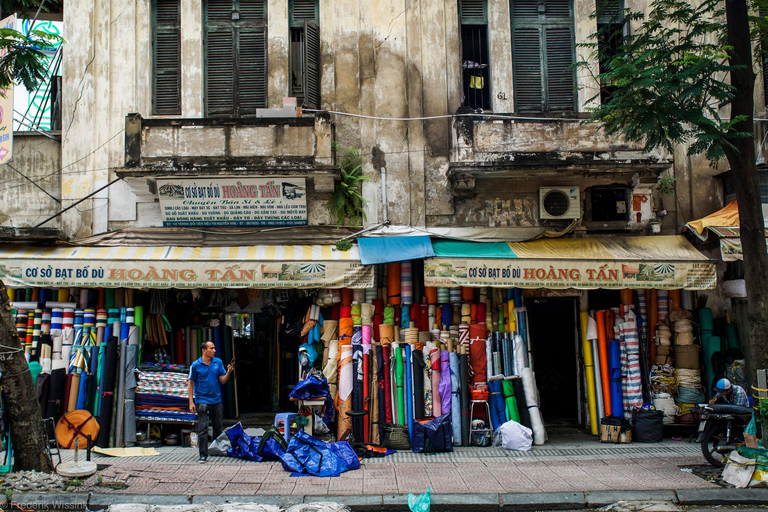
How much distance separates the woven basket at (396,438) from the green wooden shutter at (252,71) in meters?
5.95

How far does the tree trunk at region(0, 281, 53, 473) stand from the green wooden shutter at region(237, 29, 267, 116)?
5050 mm

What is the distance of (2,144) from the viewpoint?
9.32 metres

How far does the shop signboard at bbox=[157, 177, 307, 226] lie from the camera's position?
377 inches

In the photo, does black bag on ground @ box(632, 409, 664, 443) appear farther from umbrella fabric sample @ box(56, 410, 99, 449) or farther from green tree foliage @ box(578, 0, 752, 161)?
umbrella fabric sample @ box(56, 410, 99, 449)

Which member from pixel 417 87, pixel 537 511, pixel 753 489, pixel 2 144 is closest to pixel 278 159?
pixel 417 87

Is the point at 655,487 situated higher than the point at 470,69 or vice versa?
the point at 470,69

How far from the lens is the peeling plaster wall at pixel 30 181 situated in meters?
9.96

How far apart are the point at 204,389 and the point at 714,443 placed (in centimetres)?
704

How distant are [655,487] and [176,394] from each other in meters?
6.94

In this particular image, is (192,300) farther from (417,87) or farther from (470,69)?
(470,69)

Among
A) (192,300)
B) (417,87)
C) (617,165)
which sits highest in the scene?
(417,87)

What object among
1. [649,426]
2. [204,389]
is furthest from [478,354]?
[204,389]

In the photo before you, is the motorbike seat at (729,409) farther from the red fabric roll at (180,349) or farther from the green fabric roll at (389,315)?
the red fabric roll at (180,349)

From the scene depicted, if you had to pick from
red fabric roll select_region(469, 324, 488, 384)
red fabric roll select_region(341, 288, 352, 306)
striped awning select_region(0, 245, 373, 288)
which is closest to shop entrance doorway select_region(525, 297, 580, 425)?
red fabric roll select_region(469, 324, 488, 384)
